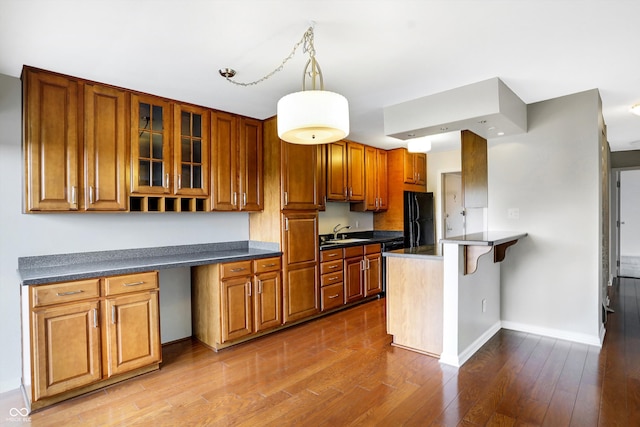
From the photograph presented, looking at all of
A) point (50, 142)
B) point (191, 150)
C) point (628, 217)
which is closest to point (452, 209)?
point (628, 217)

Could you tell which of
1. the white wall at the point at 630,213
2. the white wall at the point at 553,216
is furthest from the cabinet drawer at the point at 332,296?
the white wall at the point at 630,213

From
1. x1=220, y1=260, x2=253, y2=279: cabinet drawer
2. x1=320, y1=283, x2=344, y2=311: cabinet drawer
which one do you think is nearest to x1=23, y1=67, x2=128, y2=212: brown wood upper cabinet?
x1=220, y1=260, x2=253, y2=279: cabinet drawer

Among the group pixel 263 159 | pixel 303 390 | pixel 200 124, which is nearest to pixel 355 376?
pixel 303 390

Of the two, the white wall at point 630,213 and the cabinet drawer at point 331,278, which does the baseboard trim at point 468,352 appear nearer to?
the cabinet drawer at point 331,278

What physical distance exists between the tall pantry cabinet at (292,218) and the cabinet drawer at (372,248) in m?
0.96

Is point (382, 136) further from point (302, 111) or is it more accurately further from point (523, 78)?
point (302, 111)

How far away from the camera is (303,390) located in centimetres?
240

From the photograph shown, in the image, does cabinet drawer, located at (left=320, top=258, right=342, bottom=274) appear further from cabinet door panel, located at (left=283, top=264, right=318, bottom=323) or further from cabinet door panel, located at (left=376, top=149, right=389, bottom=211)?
cabinet door panel, located at (left=376, top=149, right=389, bottom=211)

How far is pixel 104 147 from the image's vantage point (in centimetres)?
269

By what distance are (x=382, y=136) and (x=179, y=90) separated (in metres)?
2.68

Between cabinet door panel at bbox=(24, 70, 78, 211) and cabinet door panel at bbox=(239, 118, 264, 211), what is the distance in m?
1.42

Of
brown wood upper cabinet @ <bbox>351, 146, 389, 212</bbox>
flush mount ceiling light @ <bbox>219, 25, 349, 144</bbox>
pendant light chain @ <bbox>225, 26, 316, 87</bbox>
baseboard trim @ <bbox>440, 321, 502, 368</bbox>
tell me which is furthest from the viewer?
brown wood upper cabinet @ <bbox>351, 146, 389, 212</bbox>

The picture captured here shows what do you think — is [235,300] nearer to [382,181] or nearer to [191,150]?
[191,150]

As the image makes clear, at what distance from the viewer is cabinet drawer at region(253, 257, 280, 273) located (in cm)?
337
